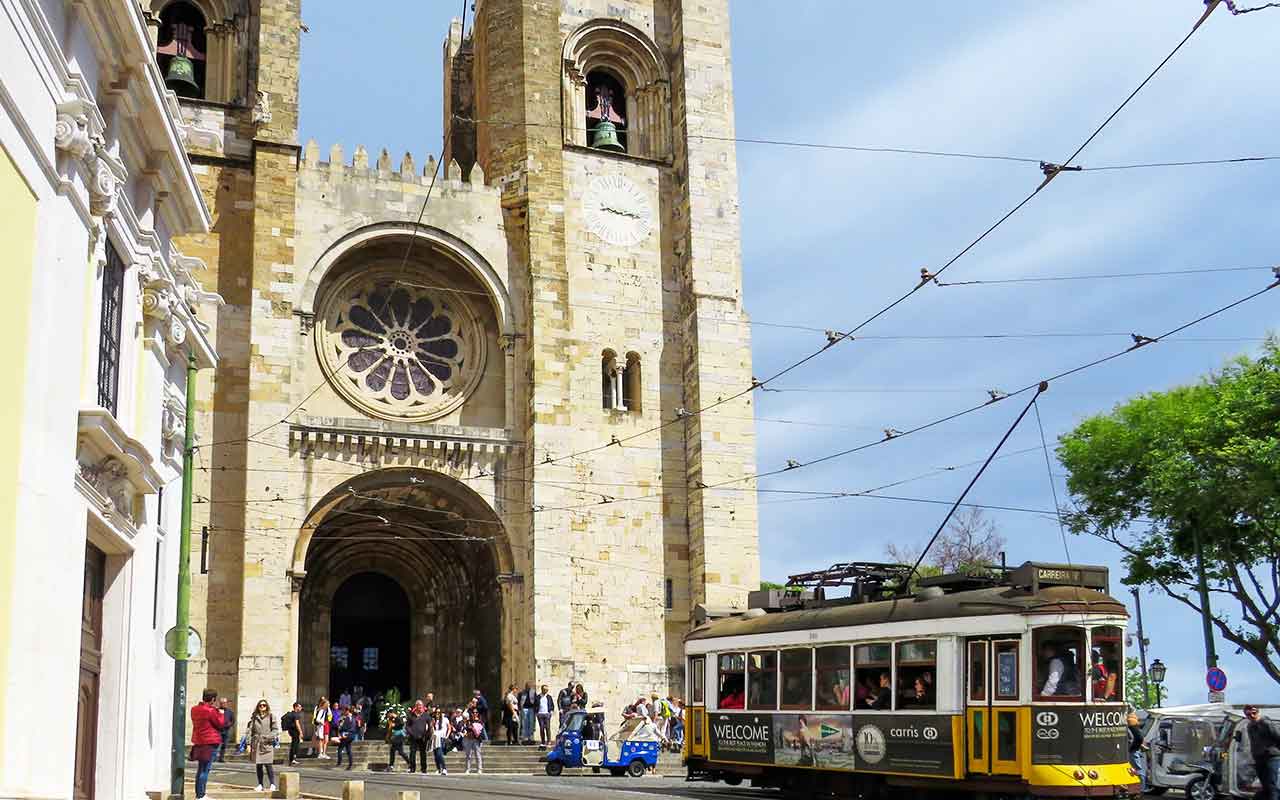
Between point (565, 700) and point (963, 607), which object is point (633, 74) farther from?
point (963, 607)

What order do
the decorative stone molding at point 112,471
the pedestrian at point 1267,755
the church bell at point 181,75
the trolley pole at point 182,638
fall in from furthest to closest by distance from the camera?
the church bell at point 181,75
the trolley pole at point 182,638
the pedestrian at point 1267,755
the decorative stone molding at point 112,471

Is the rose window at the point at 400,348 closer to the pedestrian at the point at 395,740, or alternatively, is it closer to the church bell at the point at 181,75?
the church bell at the point at 181,75

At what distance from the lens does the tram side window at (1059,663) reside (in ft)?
46.9

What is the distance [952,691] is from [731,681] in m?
4.41

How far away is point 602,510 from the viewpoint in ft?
101

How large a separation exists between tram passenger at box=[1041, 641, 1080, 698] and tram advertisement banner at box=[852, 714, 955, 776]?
1136 mm

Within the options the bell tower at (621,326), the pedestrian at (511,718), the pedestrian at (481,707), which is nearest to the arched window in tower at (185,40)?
the bell tower at (621,326)

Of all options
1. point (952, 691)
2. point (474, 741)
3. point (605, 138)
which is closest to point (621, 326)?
point (605, 138)

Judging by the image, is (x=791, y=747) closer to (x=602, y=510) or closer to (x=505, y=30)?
(x=602, y=510)

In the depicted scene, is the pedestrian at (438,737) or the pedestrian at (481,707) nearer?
the pedestrian at (438,737)

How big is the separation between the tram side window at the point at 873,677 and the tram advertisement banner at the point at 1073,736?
2.02m

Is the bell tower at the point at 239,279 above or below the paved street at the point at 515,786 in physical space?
above

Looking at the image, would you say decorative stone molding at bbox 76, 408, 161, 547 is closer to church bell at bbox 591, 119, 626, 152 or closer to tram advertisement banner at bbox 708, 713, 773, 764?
tram advertisement banner at bbox 708, 713, 773, 764

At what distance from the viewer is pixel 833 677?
16.7 metres
